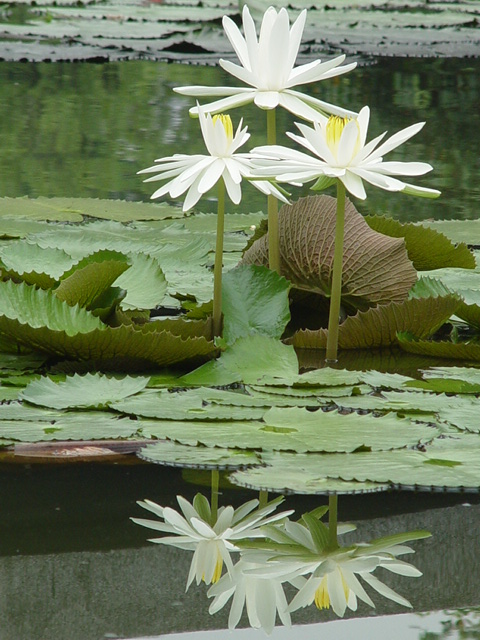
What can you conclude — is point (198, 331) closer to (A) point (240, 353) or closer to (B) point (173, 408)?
(A) point (240, 353)

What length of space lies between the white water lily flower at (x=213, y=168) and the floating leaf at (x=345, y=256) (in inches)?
8.0

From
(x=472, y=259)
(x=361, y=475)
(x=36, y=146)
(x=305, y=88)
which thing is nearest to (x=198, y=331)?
(x=361, y=475)

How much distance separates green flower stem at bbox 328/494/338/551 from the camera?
3.05ft

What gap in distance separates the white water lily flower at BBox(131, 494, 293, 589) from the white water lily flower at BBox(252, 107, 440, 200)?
0.46 m

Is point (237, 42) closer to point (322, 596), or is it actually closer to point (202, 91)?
point (202, 91)

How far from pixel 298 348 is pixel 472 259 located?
0.46 m

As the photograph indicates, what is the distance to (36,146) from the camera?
13.0 feet

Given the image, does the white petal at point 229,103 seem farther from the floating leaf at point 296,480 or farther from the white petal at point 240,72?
the floating leaf at point 296,480

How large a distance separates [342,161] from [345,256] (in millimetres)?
304

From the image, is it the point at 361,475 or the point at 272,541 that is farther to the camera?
the point at 361,475

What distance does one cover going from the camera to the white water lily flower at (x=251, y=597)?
788mm

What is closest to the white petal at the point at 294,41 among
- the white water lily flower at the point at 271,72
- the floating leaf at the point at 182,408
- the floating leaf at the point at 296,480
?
the white water lily flower at the point at 271,72

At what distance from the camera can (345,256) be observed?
5.17 ft

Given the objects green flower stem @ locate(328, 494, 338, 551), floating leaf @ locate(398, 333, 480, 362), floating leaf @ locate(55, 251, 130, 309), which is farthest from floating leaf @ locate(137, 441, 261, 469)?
floating leaf @ locate(398, 333, 480, 362)
